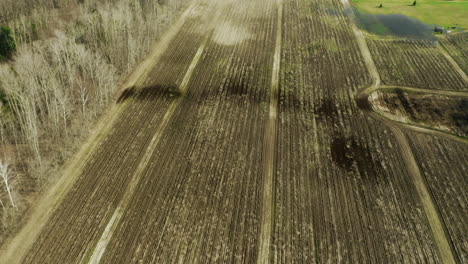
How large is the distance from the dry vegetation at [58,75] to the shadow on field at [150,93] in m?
1.92

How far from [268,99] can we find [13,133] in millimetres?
29837

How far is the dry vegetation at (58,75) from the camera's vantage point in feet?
92.2

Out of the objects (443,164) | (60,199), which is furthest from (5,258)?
(443,164)

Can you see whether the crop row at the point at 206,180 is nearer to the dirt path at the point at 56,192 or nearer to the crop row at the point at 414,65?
the dirt path at the point at 56,192

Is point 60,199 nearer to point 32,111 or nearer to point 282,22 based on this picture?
point 32,111

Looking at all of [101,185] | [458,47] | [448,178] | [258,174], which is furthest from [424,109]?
[101,185]

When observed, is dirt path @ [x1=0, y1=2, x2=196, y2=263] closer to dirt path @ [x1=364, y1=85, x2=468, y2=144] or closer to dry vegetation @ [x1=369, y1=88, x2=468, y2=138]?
dirt path @ [x1=364, y1=85, x2=468, y2=144]

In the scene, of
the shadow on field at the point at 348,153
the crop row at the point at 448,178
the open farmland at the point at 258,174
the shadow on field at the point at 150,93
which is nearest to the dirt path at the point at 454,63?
the open farmland at the point at 258,174

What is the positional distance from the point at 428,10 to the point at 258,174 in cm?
6653

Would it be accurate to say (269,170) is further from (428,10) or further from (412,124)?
(428,10)

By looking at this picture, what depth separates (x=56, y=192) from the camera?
25719 millimetres

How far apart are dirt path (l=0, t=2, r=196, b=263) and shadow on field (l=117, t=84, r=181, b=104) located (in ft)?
4.41

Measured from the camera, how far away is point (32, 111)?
30047 mm

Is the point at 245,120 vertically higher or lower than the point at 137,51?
lower
